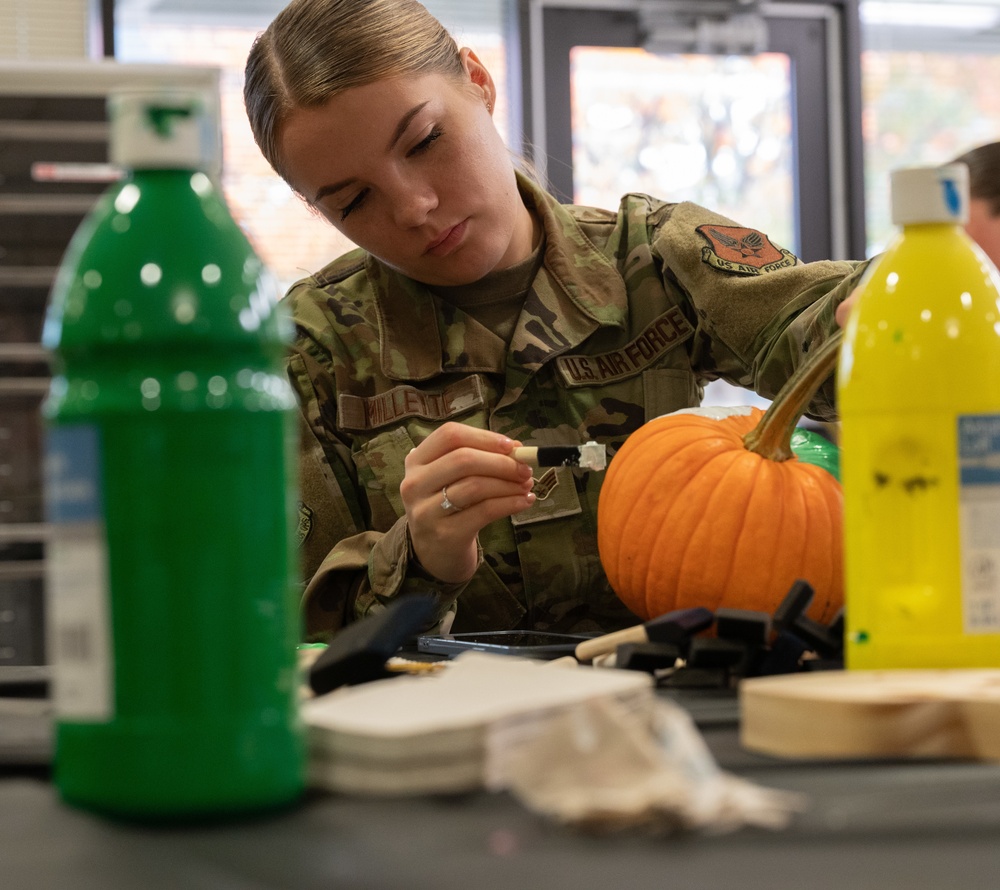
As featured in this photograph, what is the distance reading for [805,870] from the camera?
1.35 feet

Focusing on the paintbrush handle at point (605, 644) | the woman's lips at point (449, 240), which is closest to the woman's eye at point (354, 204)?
the woman's lips at point (449, 240)

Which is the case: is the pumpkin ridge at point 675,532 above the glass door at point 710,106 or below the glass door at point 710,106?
below

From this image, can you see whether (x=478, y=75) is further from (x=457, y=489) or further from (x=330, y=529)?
(x=457, y=489)

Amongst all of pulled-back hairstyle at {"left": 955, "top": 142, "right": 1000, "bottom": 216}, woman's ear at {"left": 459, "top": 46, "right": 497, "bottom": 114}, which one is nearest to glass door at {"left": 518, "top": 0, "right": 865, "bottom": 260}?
pulled-back hairstyle at {"left": 955, "top": 142, "right": 1000, "bottom": 216}

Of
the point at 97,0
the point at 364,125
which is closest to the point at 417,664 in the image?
the point at 364,125

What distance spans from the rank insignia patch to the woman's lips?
0.34 m

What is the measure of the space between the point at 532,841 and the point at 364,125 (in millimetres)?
1242

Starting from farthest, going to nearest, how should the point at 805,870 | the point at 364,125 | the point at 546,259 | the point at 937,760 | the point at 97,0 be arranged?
the point at 97,0 → the point at 546,259 → the point at 364,125 → the point at 937,760 → the point at 805,870

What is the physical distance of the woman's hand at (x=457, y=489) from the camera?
3.99 ft

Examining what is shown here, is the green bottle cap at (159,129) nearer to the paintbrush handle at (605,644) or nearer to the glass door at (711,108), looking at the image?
the paintbrush handle at (605,644)

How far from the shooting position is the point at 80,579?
0.48m

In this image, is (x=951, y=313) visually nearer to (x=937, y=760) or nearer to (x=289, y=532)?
(x=937, y=760)

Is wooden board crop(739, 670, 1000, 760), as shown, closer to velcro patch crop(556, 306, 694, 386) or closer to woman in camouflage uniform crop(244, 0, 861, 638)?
woman in camouflage uniform crop(244, 0, 861, 638)

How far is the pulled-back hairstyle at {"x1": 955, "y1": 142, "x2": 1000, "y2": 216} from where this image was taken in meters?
2.65
